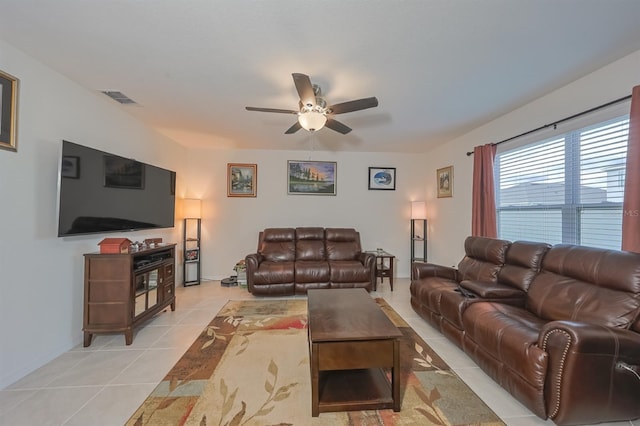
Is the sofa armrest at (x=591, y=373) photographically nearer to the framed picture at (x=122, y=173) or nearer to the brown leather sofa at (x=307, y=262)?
the brown leather sofa at (x=307, y=262)

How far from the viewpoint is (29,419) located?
4.99 feet

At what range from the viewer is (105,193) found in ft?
8.21

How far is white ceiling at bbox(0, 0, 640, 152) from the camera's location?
1.55m

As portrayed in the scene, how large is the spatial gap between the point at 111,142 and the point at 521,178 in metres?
4.87

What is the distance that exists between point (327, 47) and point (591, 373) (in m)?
2.61

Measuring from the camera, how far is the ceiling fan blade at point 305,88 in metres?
1.83

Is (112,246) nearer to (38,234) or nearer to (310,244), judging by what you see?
(38,234)

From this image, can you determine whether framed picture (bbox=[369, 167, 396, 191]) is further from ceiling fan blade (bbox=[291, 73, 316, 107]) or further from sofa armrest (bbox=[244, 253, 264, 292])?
ceiling fan blade (bbox=[291, 73, 316, 107])

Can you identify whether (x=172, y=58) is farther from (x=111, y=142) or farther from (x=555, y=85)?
(x=555, y=85)

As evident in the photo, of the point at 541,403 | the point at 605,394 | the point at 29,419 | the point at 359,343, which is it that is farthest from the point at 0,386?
the point at 605,394

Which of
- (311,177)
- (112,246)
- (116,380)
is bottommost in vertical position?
(116,380)

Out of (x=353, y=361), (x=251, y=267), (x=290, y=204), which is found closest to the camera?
(x=353, y=361)

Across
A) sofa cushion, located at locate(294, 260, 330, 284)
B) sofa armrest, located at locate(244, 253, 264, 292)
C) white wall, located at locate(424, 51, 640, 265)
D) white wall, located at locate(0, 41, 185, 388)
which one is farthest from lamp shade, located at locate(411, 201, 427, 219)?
white wall, located at locate(0, 41, 185, 388)

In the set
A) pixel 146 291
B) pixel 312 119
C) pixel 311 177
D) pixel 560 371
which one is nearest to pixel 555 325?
pixel 560 371
